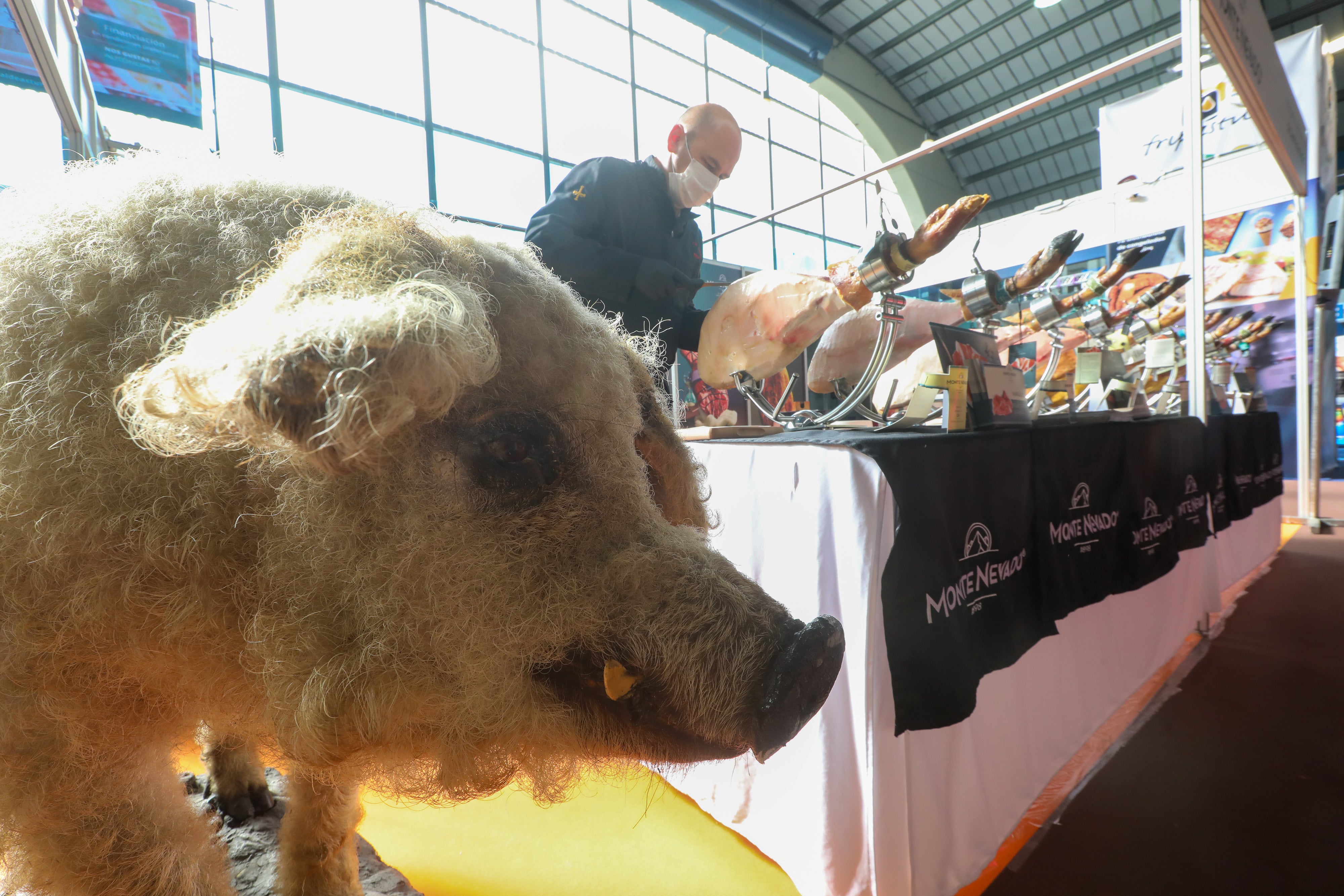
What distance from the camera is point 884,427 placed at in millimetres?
1446

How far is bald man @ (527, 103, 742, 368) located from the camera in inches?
63.6

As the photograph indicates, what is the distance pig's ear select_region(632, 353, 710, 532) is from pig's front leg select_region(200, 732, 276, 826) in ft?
3.60

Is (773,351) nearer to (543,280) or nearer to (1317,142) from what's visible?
(543,280)

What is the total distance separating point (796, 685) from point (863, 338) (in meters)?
1.41

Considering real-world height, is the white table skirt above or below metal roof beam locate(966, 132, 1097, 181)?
below

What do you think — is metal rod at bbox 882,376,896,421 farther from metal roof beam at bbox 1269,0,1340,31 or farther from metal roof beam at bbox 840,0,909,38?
metal roof beam at bbox 1269,0,1340,31

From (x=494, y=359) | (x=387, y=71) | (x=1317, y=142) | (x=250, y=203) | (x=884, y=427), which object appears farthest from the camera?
(x=387, y=71)

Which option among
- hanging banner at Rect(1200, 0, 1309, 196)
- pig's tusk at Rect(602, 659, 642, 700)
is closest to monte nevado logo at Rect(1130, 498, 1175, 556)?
pig's tusk at Rect(602, 659, 642, 700)

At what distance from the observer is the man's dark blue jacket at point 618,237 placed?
1.62m

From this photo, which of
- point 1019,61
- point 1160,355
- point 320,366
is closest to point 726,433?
point 320,366

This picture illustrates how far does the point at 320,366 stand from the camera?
16.3 inches

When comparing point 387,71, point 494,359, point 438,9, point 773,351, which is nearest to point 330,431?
point 494,359

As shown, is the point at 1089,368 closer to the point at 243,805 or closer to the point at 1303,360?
the point at 243,805

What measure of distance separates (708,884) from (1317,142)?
A: 6530mm
